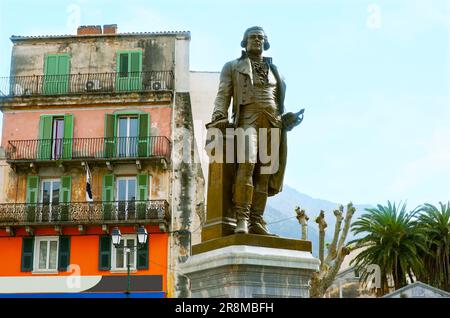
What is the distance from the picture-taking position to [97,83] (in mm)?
36188

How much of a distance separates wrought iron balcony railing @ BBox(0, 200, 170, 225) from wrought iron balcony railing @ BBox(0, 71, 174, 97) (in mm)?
5690

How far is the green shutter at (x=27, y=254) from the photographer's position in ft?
112

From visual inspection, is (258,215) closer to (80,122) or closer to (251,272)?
(251,272)

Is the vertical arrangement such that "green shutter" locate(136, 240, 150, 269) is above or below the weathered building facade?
below

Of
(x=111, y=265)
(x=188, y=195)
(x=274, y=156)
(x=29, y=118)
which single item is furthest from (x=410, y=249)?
(x=274, y=156)

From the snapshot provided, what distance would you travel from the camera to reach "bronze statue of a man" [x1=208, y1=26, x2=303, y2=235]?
8.13 metres

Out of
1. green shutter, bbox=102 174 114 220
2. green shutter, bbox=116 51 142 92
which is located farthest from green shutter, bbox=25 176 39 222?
green shutter, bbox=116 51 142 92

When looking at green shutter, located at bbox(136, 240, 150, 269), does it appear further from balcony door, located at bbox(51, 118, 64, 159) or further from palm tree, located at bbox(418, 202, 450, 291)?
palm tree, located at bbox(418, 202, 450, 291)

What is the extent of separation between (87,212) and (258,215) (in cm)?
2673

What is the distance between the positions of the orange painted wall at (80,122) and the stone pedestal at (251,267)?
27.6m

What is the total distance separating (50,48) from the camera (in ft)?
122

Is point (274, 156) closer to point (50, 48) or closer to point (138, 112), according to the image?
point (138, 112)

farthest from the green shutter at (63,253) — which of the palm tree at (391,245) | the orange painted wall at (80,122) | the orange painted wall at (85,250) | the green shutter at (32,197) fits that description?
the palm tree at (391,245)

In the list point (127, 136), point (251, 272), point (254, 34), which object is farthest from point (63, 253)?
point (251, 272)
